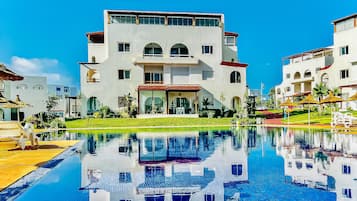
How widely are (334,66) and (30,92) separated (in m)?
39.4

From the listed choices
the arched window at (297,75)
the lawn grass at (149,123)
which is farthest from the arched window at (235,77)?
the arched window at (297,75)

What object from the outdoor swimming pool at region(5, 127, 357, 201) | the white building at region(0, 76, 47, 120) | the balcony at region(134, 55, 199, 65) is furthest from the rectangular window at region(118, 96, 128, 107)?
the outdoor swimming pool at region(5, 127, 357, 201)

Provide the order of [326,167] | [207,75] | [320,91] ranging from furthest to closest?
[320,91]
[207,75]
[326,167]

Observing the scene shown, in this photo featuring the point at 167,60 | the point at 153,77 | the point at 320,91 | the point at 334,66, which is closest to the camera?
the point at 167,60

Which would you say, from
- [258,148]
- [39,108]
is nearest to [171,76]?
[39,108]

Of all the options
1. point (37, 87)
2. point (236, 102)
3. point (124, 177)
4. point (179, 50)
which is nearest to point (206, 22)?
point (179, 50)

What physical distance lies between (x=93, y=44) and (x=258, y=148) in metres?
28.3

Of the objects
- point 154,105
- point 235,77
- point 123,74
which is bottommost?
point 154,105

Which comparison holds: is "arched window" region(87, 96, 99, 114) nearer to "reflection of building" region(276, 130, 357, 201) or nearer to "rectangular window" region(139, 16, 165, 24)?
"rectangular window" region(139, 16, 165, 24)

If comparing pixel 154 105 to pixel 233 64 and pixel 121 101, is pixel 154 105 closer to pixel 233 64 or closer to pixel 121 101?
pixel 121 101

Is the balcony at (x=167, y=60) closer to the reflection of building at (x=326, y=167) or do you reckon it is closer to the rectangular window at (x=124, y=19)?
the rectangular window at (x=124, y=19)

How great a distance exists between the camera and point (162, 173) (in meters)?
7.38

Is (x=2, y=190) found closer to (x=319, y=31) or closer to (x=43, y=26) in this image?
(x=43, y=26)

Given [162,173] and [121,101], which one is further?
[121,101]
